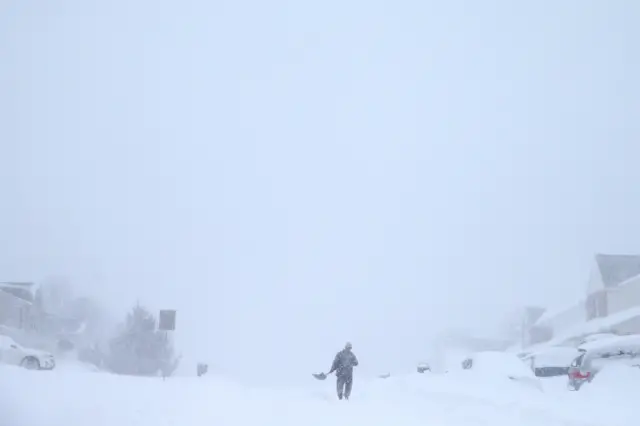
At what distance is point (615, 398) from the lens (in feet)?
64.4

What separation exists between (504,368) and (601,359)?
516 centimetres

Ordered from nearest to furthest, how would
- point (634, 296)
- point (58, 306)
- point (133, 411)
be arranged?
point (133, 411) → point (634, 296) → point (58, 306)

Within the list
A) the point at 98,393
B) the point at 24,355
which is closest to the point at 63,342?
the point at 24,355

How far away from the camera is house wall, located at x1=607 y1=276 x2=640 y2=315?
174 ft

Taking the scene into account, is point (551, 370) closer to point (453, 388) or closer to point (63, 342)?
point (453, 388)

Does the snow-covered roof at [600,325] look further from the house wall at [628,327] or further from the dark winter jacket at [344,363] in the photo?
the dark winter jacket at [344,363]

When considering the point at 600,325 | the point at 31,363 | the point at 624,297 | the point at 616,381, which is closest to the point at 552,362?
the point at 616,381

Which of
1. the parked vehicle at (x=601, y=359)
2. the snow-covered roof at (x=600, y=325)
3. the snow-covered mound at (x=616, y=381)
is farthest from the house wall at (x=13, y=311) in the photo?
the snow-covered roof at (x=600, y=325)

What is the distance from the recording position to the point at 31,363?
28328 millimetres

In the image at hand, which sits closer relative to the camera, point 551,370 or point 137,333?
point 551,370

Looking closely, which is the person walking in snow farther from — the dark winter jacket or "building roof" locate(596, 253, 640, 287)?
"building roof" locate(596, 253, 640, 287)

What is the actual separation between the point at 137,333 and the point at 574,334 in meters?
30.7

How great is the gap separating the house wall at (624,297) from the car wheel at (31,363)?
1514 inches

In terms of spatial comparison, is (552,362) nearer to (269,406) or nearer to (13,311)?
(269,406)
